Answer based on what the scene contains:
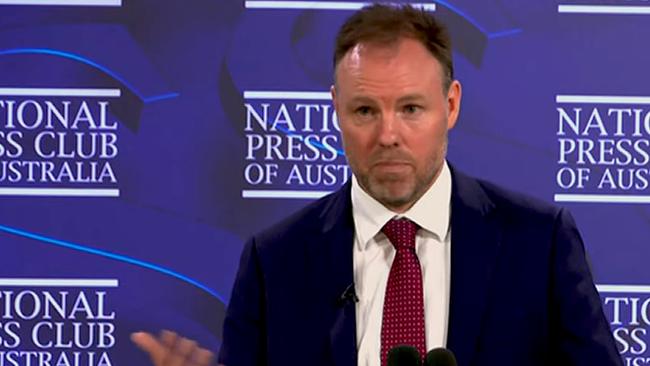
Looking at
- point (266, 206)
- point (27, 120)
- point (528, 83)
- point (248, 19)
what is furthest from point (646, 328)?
point (27, 120)

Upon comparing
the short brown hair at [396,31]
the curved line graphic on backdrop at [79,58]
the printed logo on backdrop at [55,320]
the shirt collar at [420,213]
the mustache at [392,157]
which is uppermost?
the curved line graphic on backdrop at [79,58]

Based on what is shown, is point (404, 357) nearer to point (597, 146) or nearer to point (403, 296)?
point (403, 296)

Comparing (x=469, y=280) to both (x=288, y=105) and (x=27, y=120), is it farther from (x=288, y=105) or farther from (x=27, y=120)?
(x=27, y=120)

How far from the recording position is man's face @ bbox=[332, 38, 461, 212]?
1946 millimetres

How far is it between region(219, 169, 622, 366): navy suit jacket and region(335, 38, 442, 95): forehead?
0.24 meters

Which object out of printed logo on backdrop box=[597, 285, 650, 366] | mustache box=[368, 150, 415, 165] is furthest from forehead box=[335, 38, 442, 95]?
printed logo on backdrop box=[597, 285, 650, 366]

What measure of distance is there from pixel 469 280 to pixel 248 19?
1.59m

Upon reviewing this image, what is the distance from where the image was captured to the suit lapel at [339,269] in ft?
6.53

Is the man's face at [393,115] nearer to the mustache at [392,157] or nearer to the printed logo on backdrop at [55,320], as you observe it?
the mustache at [392,157]

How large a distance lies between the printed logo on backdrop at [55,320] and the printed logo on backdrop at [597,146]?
138cm

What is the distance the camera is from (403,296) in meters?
2.01

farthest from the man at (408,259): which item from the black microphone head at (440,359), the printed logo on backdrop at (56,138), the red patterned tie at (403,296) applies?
the printed logo on backdrop at (56,138)

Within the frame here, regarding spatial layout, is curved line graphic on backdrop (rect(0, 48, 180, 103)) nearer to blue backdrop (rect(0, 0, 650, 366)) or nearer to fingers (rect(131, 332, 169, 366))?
blue backdrop (rect(0, 0, 650, 366))

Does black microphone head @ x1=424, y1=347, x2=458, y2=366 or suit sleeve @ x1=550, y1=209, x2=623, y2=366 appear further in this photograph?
suit sleeve @ x1=550, y1=209, x2=623, y2=366
